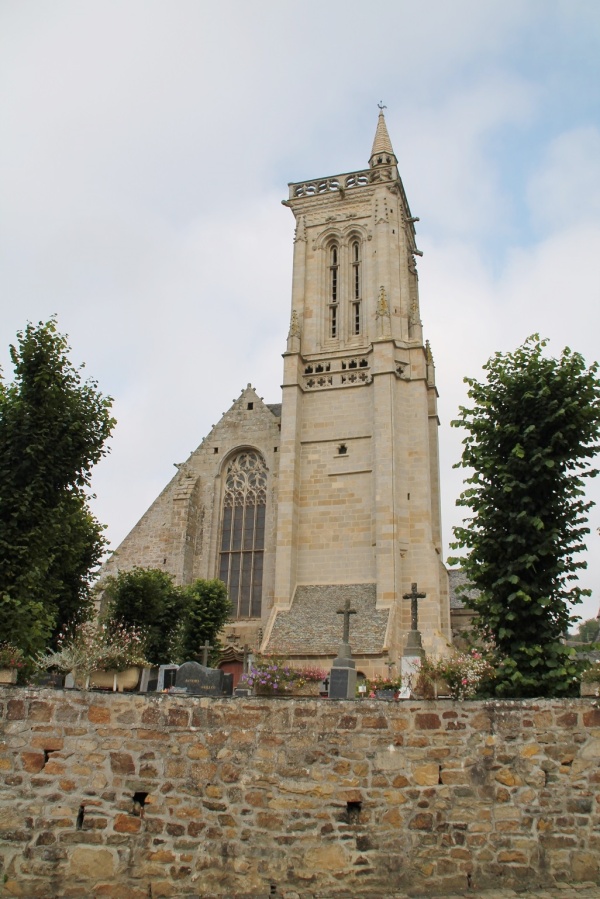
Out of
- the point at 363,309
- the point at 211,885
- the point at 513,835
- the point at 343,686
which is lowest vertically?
the point at 211,885

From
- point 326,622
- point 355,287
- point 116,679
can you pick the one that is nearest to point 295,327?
point 355,287

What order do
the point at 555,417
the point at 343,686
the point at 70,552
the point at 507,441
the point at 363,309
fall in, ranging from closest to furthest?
the point at 343,686 < the point at 555,417 < the point at 507,441 < the point at 70,552 < the point at 363,309

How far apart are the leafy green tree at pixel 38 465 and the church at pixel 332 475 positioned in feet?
31.4

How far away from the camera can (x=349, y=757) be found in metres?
6.95

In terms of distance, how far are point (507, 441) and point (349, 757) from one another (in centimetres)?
666

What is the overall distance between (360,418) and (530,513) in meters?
15.7

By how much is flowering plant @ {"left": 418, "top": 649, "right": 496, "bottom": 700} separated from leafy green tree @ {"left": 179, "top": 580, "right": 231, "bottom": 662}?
15104 millimetres

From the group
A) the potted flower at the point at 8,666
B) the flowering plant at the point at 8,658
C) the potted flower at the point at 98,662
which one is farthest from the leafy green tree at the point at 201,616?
the potted flower at the point at 8,666

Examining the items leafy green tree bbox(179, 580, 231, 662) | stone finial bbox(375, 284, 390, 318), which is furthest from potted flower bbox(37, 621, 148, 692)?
stone finial bbox(375, 284, 390, 318)

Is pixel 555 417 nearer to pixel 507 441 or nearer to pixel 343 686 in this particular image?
pixel 507 441

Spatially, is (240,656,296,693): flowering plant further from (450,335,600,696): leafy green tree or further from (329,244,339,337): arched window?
(329,244,339,337): arched window

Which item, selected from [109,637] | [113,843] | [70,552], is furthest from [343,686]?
[109,637]

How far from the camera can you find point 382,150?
107ft

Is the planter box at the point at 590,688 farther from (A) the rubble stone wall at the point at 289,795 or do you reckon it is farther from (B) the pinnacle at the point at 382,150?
(B) the pinnacle at the point at 382,150
